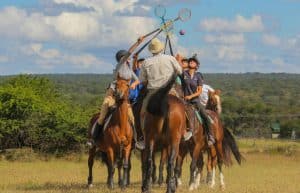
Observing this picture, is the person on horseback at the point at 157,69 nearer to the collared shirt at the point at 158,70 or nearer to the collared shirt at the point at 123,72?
the collared shirt at the point at 158,70

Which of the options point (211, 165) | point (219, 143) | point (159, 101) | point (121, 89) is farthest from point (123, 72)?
point (211, 165)

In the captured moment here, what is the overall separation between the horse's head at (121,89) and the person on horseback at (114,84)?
9cm

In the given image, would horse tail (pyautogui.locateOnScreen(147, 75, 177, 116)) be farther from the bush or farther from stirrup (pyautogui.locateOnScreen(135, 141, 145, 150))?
the bush

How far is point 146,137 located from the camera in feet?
42.2

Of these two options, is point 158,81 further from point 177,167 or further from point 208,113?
point 208,113

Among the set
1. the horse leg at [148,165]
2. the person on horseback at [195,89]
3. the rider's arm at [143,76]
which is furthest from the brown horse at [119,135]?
the horse leg at [148,165]

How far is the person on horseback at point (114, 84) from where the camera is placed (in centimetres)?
1483

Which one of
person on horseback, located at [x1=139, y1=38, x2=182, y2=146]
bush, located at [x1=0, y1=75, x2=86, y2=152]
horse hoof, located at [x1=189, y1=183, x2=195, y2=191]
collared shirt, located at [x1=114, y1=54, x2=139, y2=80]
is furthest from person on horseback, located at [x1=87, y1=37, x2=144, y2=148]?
bush, located at [x1=0, y1=75, x2=86, y2=152]

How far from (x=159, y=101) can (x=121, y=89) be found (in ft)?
7.32

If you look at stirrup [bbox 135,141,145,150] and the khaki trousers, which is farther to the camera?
the khaki trousers

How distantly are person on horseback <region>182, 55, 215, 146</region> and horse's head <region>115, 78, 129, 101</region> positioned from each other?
5.50ft

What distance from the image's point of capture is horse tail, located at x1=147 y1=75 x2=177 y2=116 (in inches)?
496

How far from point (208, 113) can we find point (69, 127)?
19.8m

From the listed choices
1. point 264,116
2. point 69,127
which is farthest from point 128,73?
point 264,116
